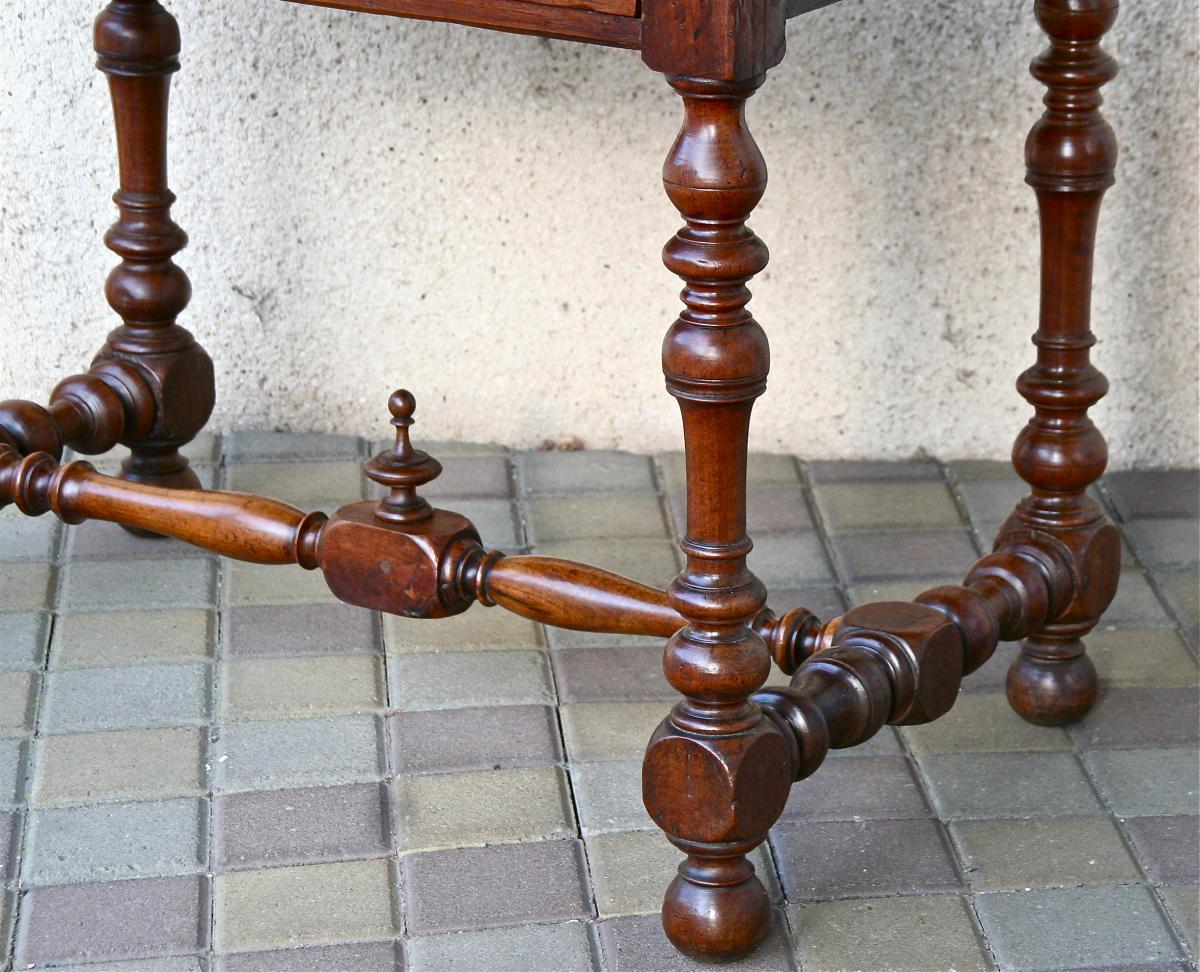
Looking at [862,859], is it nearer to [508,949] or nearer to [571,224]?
[508,949]

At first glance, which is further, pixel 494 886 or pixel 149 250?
pixel 149 250

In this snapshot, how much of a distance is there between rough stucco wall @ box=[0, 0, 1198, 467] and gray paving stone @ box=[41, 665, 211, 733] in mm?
739

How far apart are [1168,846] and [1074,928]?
0.19 meters

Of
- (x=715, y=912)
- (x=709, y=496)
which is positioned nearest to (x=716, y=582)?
(x=709, y=496)

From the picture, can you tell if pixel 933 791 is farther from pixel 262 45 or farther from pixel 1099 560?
pixel 262 45

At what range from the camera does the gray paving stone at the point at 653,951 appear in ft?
4.83

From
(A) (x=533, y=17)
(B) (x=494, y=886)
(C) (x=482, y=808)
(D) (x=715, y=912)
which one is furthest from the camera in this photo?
(C) (x=482, y=808)

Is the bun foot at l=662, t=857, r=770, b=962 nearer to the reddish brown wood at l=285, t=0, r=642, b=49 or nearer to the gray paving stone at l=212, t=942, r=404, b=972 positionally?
the gray paving stone at l=212, t=942, r=404, b=972

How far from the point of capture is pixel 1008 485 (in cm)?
248

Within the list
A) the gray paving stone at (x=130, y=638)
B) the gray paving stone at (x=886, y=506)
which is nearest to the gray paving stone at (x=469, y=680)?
the gray paving stone at (x=130, y=638)

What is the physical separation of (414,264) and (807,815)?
119cm

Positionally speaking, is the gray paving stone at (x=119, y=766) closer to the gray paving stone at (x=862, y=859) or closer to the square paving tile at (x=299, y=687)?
the square paving tile at (x=299, y=687)

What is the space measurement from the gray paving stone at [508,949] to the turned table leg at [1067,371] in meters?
0.67

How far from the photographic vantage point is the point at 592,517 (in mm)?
2357
